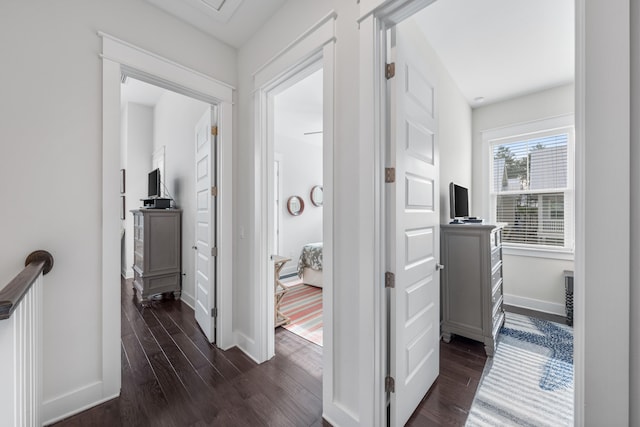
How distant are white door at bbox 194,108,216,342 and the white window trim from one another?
369 cm

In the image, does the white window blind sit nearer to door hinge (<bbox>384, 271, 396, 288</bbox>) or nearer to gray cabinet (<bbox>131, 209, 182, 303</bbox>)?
door hinge (<bbox>384, 271, 396, 288</bbox>)

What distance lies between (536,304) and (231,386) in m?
3.72

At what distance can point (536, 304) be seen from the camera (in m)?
Answer: 3.32

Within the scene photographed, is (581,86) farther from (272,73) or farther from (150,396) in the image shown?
(150,396)

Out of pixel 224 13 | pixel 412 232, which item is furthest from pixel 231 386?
pixel 224 13

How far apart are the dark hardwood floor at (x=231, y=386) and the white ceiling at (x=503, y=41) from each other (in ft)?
9.42

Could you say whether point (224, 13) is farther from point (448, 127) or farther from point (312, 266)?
point (312, 266)

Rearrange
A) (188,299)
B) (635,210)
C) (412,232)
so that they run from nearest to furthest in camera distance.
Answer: (635,210) → (412,232) → (188,299)

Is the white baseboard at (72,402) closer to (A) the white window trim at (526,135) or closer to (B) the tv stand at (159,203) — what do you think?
(B) the tv stand at (159,203)

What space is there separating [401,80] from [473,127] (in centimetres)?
312

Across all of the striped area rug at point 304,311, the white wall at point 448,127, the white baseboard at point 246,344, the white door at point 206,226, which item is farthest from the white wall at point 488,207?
the white door at point 206,226

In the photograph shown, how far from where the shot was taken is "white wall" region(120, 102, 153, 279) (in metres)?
4.78

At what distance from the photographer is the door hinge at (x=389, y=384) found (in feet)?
4.60

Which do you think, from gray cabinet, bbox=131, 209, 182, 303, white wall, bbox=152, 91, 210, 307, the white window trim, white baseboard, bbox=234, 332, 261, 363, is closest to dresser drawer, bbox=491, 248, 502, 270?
the white window trim
